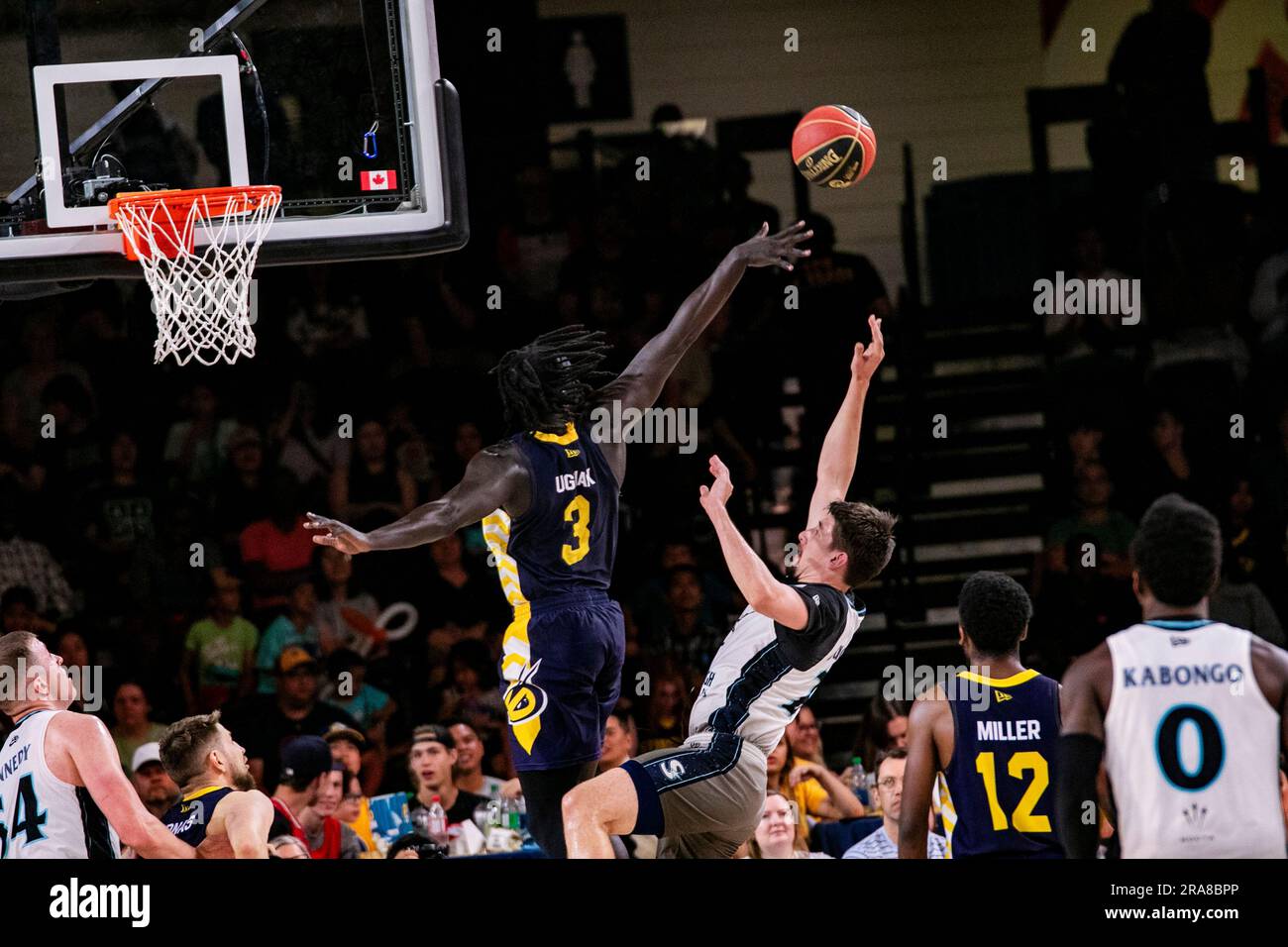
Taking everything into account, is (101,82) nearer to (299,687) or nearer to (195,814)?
(195,814)

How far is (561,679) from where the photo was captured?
6188mm

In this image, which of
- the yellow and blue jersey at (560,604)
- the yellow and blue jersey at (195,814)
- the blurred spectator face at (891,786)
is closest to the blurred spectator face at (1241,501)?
the blurred spectator face at (891,786)

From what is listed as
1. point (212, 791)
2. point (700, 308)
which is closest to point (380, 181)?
point (700, 308)

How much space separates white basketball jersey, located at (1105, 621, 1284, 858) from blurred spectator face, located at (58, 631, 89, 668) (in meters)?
5.42

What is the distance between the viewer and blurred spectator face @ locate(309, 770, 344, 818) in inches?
291

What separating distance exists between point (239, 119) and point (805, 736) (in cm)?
346

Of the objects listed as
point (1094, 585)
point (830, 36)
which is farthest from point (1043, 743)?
point (830, 36)

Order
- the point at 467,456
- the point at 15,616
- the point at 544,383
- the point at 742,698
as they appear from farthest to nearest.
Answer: the point at 467,456 → the point at 15,616 → the point at 544,383 → the point at 742,698

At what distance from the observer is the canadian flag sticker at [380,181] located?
6.80 m

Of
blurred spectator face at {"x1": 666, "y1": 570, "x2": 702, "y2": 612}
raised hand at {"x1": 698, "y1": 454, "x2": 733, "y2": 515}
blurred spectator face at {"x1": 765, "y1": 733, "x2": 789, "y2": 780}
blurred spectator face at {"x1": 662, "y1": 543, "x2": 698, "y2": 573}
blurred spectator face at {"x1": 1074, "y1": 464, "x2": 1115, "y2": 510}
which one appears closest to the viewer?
raised hand at {"x1": 698, "y1": 454, "x2": 733, "y2": 515}

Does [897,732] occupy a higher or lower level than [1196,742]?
lower

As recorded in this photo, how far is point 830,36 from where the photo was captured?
1216 cm

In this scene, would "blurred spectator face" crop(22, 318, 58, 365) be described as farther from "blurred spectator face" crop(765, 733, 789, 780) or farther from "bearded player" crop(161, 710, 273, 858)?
"blurred spectator face" crop(765, 733, 789, 780)

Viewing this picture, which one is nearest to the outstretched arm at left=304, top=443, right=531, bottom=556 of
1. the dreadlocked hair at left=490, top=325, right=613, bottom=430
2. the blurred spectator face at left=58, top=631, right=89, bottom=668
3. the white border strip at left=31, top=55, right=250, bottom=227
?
the dreadlocked hair at left=490, top=325, right=613, bottom=430
